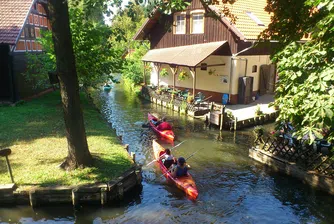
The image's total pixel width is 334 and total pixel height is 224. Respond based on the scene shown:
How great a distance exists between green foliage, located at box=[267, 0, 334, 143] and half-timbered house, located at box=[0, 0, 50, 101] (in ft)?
51.0

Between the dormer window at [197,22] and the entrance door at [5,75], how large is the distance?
46.2ft

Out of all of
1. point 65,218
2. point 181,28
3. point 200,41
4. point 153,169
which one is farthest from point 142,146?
point 181,28

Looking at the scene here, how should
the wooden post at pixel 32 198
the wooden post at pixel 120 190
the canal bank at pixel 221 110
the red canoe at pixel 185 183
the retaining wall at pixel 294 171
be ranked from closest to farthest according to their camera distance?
1. the wooden post at pixel 32 198
2. the wooden post at pixel 120 190
3. the red canoe at pixel 185 183
4. the retaining wall at pixel 294 171
5. the canal bank at pixel 221 110

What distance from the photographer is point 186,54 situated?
2330 centimetres

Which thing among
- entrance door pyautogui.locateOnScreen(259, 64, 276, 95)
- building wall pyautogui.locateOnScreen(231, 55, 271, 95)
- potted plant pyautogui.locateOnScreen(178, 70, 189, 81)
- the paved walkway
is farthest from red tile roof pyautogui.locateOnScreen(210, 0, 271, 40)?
potted plant pyautogui.locateOnScreen(178, 70, 189, 81)

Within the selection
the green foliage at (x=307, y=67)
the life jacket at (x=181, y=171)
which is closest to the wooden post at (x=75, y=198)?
the life jacket at (x=181, y=171)

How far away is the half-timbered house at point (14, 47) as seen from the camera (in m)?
18.1

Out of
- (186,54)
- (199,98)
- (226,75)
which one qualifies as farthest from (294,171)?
(186,54)

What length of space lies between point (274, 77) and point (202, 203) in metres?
19.2

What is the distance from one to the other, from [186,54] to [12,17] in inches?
488

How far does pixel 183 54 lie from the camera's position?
23.7 meters

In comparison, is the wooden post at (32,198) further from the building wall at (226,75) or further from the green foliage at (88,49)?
the building wall at (226,75)

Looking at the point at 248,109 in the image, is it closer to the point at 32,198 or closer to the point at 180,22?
the point at 180,22

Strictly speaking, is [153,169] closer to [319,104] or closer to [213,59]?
[319,104]
